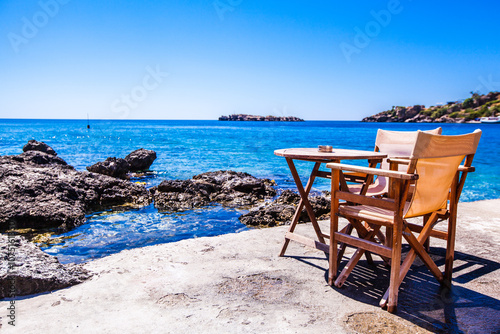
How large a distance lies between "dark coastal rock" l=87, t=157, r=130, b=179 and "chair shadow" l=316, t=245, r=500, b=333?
40.3ft

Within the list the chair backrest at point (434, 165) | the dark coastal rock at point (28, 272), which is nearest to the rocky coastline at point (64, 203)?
the dark coastal rock at point (28, 272)

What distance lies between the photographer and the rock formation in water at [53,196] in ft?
20.1

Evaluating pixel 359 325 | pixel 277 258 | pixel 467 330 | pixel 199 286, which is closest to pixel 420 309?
pixel 467 330

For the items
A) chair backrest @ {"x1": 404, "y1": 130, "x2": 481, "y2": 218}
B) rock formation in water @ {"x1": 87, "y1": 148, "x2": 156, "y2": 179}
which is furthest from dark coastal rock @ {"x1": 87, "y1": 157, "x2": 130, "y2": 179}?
chair backrest @ {"x1": 404, "y1": 130, "x2": 481, "y2": 218}

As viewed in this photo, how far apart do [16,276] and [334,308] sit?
2.64m

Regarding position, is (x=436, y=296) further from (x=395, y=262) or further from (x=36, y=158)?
(x=36, y=158)

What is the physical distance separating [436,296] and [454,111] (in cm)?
14195

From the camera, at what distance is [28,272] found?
9.71 ft

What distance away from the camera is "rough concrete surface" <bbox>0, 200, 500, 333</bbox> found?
2.42 m

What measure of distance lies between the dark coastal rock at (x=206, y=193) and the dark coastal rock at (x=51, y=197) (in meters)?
0.67

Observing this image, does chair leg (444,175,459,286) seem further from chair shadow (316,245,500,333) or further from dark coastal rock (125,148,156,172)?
dark coastal rock (125,148,156,172)

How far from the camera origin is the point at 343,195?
295 cm

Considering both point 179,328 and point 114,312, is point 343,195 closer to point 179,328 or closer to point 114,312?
point 179,328

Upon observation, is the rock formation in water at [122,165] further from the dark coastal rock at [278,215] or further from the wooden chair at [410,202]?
A: the wooden chair at [410,202]
